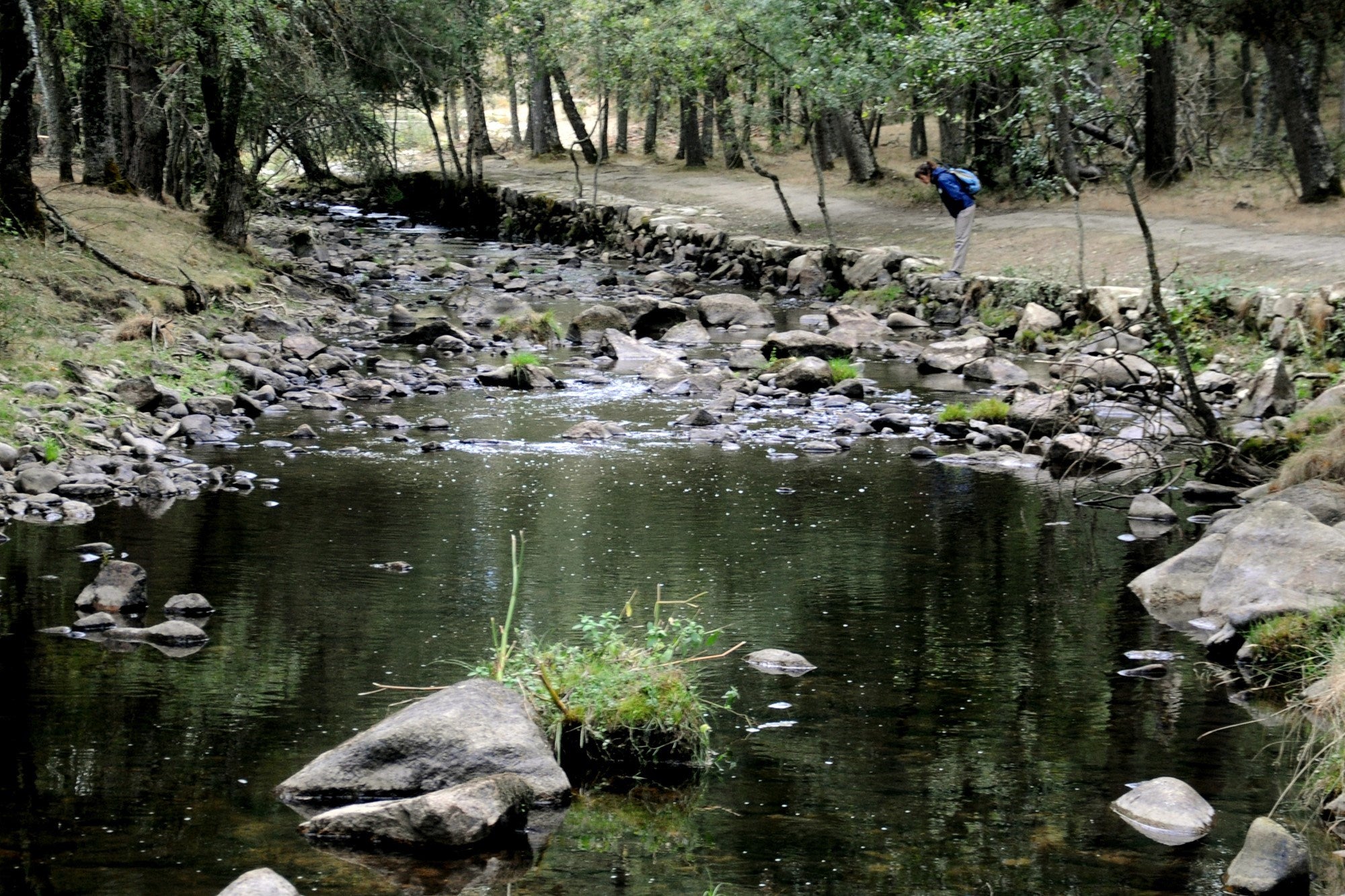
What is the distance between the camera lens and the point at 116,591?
24.7 feet

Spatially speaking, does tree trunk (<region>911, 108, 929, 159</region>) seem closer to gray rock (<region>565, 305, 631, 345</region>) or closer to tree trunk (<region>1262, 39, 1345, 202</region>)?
tree trunk (<region>1262, 39, 1345, 202</region>)

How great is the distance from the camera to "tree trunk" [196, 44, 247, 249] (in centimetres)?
1950

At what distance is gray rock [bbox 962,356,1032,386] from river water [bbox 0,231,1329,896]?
4.89 meters

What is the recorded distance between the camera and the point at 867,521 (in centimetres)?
1026

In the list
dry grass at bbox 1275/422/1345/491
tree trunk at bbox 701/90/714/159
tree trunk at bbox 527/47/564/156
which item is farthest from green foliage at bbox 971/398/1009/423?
tree trunk at bbox 527/47/564/156

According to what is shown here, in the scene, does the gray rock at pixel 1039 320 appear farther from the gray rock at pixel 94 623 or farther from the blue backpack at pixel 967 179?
the gray rock at pixel 94 623

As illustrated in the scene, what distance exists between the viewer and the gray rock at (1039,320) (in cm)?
1886

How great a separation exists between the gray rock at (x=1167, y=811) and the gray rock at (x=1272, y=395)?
28.7 ft

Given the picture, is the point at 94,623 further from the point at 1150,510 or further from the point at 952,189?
the point at 952,189

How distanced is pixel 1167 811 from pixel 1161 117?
21479 mm

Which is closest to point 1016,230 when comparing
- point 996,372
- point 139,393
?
point 996,372

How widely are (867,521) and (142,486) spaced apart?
522 centimetres

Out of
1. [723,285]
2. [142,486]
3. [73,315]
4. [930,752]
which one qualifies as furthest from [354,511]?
[723,285]

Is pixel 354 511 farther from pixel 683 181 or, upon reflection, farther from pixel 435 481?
pixel 683 181
